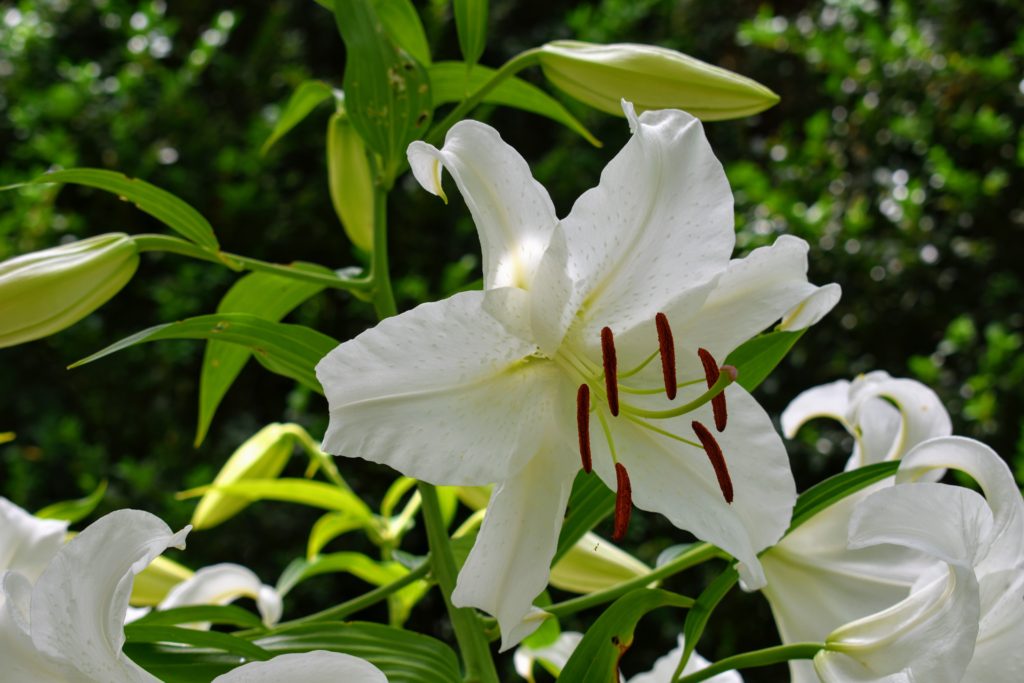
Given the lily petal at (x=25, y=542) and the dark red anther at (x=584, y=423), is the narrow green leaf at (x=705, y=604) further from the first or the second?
the lily petal at (x=25, y=542)

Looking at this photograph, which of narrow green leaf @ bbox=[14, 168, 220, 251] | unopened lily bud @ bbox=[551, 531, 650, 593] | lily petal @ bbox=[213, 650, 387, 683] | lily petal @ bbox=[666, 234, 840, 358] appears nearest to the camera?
lily petal @ bbox=[213, 650, 387, 683]

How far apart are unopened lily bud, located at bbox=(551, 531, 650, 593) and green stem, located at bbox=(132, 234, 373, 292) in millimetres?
224

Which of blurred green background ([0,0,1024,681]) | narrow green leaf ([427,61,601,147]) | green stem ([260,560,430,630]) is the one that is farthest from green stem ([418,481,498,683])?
blurred green background ([0,0,1024,681])

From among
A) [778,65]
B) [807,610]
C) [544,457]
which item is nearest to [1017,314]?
[778,65]

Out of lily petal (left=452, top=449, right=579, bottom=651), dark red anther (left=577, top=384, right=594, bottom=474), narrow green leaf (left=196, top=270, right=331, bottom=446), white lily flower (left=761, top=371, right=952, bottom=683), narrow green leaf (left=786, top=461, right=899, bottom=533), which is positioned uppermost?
dark red anther (left=577, top=384, right=594, bottom=474)

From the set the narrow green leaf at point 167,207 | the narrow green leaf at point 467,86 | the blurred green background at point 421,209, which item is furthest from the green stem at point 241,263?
the blurred green background at point 421,209

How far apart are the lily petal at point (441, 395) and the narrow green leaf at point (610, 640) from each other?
109 mm

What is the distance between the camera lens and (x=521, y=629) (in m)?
0.48

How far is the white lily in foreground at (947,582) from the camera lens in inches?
17.4

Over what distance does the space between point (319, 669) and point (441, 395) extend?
0.40 feet

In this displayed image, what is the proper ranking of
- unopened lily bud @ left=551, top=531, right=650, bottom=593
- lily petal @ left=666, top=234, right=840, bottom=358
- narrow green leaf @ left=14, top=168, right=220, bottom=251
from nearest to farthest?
1. lily petal @ left=666, top=234, right=840, bottom=358
2. narrow green leaf @ left=14, top=168, right=220, bottom=251
3. unopened lily bud @ left=551, top=531, right=650, bottom=593

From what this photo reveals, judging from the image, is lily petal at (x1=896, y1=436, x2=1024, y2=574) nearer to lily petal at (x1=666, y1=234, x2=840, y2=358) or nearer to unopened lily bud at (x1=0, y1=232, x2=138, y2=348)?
lily petal at (x1=666, y1=234, x2=840, y2=358)

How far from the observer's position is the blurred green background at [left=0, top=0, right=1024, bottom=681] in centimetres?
193

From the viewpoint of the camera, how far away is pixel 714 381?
1.59 feet
